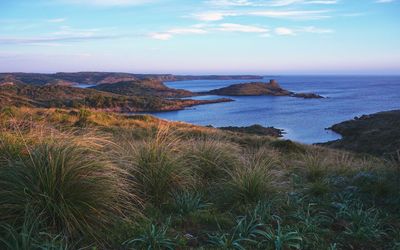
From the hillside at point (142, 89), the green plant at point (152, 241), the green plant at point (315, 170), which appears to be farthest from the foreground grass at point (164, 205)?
the hillside at point (142, 89)

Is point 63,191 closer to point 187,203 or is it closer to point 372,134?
point 187,203

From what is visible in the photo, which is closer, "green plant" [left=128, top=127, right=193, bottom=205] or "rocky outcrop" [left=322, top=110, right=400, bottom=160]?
"green plant" [left=128, top=127, right=193, bottom=205]

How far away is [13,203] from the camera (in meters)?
4.06

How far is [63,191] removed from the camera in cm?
418

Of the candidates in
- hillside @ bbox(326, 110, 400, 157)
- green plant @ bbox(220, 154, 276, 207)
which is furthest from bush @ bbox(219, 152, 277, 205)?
hillside @ bbox(326, 110, 400, 157)

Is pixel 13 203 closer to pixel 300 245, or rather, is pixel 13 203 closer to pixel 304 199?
pixel 300 245

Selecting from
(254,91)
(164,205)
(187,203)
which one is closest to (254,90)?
(254,91)

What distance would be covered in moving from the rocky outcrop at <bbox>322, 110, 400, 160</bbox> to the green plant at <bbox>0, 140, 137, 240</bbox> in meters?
32.1

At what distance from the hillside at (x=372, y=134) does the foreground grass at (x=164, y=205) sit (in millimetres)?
29749

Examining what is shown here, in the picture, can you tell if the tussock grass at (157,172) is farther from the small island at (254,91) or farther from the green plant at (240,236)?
the small island at (254,91)

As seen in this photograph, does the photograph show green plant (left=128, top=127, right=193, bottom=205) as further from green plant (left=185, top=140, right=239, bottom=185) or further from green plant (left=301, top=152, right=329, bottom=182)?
green plant (left=301, top=152, right=329, bottom=182)

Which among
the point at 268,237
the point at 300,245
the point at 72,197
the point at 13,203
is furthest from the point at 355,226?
the point at 13,203

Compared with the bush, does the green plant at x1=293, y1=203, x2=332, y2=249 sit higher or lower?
lower

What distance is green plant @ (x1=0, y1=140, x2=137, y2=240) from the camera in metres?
3.97
